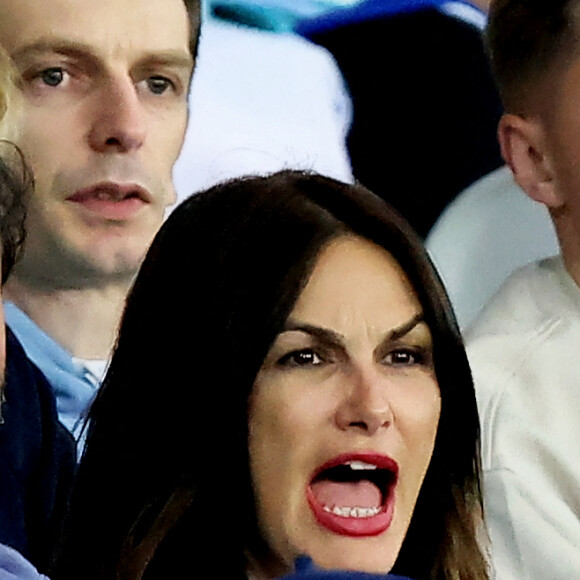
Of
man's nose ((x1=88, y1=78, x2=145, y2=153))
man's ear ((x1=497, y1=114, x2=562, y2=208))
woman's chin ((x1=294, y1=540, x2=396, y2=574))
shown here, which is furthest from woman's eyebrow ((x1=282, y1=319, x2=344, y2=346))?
man's ear ((x1=497, y1=114, x2=562, y2=208))

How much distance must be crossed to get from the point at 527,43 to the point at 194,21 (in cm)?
28

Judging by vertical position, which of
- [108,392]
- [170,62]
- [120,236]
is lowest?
[108,392]

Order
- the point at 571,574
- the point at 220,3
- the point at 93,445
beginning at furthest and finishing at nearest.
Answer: the point at 220,3, the point at 571,574, the point at 93,445

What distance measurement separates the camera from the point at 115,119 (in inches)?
33.0

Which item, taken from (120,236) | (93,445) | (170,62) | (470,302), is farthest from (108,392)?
(470,302)

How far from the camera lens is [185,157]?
88 centimetres

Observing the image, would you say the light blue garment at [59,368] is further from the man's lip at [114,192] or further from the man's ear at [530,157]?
the man's ear at [530,157]

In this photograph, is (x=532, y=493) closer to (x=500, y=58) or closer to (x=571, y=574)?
(x=571, y=574)

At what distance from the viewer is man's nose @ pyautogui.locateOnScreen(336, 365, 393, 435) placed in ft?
2.20

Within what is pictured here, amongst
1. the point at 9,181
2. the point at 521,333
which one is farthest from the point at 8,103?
the point at 521,333

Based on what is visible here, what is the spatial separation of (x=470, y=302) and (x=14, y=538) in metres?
0.45

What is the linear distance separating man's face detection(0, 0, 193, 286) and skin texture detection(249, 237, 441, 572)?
190mm

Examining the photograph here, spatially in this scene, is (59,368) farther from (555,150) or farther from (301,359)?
(555,150)

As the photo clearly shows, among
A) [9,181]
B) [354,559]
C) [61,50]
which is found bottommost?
[354,559]
